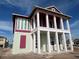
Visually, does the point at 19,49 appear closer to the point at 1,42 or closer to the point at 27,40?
the point at 27,40

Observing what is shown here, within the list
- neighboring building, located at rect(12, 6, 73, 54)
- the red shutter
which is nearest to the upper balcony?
neighboring building, located at rect(12, 6, 73, 54)

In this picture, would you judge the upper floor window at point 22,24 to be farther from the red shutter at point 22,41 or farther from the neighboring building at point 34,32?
the red shutter at point 22,41

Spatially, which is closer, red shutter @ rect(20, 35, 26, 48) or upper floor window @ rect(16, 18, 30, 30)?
red shutter @ rect(20, 35, 26, 48)

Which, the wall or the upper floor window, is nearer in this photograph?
the wall

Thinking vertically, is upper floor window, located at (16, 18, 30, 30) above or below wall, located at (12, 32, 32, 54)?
above

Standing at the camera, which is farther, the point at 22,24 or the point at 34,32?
the point at 22,24

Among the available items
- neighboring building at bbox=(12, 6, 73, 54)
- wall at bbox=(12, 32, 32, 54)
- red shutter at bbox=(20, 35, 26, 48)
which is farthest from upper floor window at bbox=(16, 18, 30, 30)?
red shutter at bbox=(20, 35, 26, 48)

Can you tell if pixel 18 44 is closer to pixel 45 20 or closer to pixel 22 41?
pixel 22 41

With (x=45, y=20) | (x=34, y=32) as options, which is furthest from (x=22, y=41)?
(x=45, y=20)

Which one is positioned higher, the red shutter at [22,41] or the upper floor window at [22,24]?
the upper floor window at [22,24]

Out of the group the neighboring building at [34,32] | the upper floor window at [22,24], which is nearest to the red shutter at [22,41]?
the neighboring building at [34,32]

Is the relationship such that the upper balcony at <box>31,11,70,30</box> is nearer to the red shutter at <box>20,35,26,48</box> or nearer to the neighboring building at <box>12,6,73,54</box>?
the neighboring building at <box>12,6,73,54</box>

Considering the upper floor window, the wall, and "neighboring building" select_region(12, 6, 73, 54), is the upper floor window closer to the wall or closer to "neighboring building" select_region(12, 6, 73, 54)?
"neighboring building" select_region(12, 6, 73, 54)

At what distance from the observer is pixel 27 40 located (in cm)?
1529
